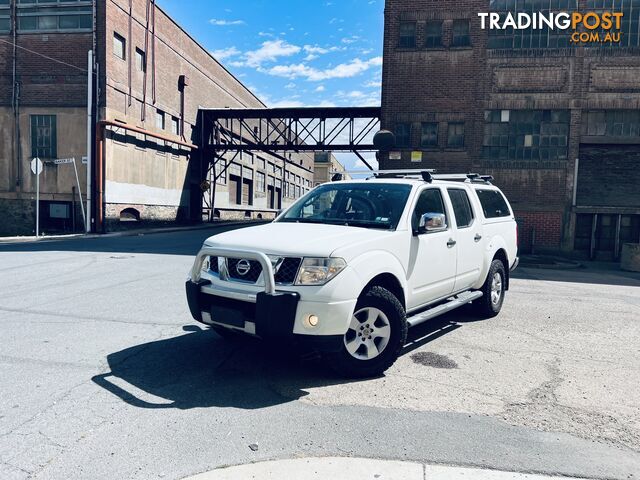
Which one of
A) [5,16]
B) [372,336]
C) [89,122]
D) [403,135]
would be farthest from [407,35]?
[5,16]

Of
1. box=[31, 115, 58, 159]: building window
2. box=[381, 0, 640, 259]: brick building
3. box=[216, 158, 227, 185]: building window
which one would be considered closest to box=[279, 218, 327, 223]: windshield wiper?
box=[381, 0, 640, 259]: brick building

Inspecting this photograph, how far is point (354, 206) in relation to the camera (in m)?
5.32

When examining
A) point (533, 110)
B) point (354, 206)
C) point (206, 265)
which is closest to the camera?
point (206, 265)

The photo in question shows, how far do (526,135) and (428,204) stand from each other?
15.6 m

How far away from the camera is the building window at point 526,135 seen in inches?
738

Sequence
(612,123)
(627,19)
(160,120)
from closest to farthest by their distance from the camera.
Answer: (627,19), (612,123), (160,120)

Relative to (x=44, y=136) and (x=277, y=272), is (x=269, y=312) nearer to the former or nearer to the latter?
(x=277, y=272)

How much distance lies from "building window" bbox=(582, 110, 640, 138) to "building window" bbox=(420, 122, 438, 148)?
18.6 feet

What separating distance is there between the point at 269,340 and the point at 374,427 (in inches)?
43.4

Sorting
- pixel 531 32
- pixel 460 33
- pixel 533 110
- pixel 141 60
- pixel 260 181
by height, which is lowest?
pixel 260 181

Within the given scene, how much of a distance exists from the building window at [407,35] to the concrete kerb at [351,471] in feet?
63.8

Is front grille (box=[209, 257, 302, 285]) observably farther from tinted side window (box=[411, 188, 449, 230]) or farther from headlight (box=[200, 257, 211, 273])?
tinted side window (box=[411, 188, 449, 230])

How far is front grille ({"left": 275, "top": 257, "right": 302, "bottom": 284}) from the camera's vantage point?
3.99 meters

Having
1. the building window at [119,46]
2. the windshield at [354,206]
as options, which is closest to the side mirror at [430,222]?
the windshield at [354,206]
